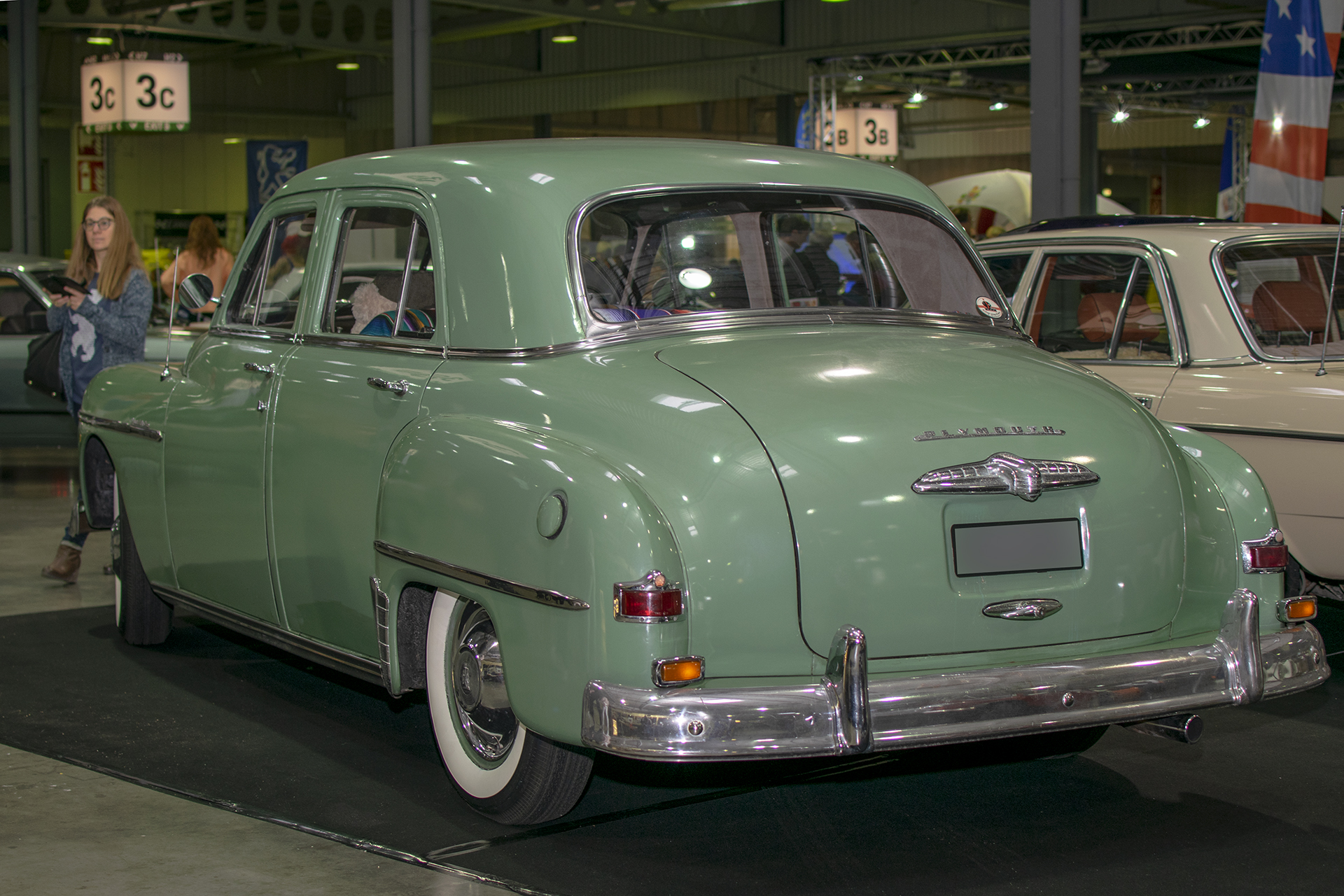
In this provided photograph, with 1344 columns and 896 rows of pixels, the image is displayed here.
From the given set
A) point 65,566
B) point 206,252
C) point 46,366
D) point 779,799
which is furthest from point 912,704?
point 206,252

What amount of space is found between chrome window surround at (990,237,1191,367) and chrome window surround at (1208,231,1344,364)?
172 mm

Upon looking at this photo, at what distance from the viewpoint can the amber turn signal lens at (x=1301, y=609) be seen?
4.02 meters

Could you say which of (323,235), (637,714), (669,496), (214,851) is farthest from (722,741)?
(323,235)

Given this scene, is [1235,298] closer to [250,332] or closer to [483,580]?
[483,580]

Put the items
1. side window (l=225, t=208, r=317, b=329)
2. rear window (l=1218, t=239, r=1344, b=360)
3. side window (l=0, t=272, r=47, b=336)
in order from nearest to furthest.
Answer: side window (l=225, t=208, r=317, b=329)
rear window (l=1218, t=239, r=1344, b=360)
side window (l=0, t=272, r=47, b=336)

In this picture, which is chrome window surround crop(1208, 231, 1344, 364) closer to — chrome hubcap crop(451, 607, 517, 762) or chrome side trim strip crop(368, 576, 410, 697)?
chrome hubcap crop(451, 607, 517, 762)

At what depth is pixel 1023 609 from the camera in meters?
3.63

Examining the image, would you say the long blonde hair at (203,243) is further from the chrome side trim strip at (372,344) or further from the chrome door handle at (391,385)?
the chrome door handle at (391,385)

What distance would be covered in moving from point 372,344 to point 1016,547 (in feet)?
6.67

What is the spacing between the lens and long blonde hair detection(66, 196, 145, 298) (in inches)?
298

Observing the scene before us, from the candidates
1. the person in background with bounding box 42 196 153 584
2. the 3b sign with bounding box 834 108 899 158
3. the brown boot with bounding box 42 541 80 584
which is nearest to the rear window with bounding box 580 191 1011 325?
the person in background with bounding box 42 196 153 584

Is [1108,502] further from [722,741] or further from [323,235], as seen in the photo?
[323,235]

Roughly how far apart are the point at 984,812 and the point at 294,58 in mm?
29171

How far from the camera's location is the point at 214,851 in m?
3.80
